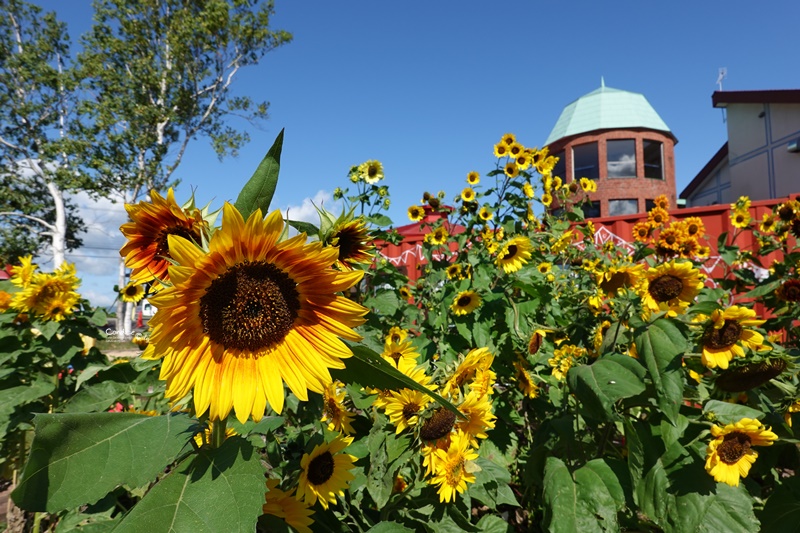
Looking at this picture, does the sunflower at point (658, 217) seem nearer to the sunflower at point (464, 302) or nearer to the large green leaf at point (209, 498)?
the sunflower at point (464, 302)

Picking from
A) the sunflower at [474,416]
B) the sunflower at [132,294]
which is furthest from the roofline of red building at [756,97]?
the sunflower at [132,294]

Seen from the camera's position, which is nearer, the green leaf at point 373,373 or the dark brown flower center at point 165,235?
the green leaf at point 373,373

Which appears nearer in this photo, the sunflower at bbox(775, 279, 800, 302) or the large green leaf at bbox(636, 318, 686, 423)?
the large green leaf at bbox(636, 318, 686, 423)

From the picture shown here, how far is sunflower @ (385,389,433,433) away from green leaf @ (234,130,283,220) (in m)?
0.73

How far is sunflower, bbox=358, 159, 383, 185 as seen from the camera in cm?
381

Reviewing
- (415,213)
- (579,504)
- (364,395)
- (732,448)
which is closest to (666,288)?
(732,448)

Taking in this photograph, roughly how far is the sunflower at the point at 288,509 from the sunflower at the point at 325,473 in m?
0.02

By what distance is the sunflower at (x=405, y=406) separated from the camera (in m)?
1.29

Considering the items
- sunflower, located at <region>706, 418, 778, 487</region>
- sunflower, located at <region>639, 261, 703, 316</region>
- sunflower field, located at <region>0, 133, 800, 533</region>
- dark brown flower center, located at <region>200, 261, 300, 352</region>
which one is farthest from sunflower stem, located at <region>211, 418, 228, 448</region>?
sunflower, located at <region>639, 261, 703, 316</region>

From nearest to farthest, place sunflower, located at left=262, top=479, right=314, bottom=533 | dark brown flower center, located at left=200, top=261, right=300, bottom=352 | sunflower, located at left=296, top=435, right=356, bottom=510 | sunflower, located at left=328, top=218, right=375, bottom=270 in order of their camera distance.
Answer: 1. dark brown flower center, located at left=200, top=261, right=300, bottom=352
2. sunflower, located at left=328, top=218, right=375, bottom=270
3. sunflower, located at left=262, top=479, right=314, bottom=533
4. sunflower, located at left=296, top=435, right=356, bottom=510

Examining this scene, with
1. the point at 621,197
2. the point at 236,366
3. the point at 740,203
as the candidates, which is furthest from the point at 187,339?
the point at 621,197

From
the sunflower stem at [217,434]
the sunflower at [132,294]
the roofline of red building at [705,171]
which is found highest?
the roofline of red building at [705,171]

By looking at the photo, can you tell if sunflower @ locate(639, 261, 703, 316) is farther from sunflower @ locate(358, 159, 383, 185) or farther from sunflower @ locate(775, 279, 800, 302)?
sunflower @ locate(358, 159, 383, 185)

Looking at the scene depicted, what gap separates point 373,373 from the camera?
73 centimetres
